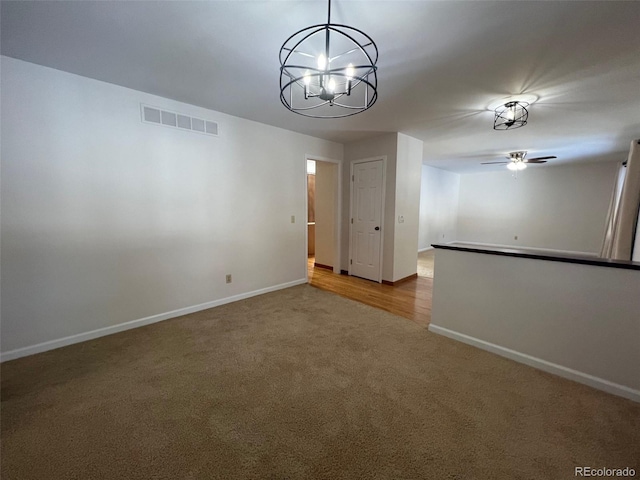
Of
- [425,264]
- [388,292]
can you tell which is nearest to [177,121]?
[388,292]

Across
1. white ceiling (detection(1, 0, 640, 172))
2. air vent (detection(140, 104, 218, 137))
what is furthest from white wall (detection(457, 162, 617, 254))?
air vent (detection(140, 104, 218, 137))

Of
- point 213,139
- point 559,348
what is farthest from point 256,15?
point 559,348

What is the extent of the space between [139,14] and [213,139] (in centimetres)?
162

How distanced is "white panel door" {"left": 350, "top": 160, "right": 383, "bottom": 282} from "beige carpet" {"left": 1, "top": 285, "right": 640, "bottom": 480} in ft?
6.73

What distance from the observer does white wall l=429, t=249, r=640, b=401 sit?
1826 millimetres

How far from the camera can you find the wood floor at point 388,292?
10.8ft

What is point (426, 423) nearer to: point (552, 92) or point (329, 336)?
point (329, 336)

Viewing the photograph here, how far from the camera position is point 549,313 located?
2.09 metres

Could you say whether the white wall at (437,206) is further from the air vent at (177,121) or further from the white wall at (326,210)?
the air vent at (177,121)

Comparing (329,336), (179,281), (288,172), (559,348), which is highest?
(288,172)

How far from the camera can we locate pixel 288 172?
159 inches

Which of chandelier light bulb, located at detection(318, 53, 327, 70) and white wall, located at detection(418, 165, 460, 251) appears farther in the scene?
white wall, located at detection(418, 165, 460, 251)

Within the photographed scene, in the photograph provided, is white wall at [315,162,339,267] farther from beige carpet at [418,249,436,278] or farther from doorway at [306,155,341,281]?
beige carpet at [418,249,436,278]

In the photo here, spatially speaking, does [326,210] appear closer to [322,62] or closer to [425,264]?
[425,264]
